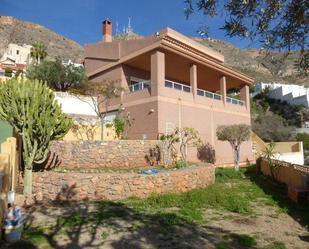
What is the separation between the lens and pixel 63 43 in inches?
3479

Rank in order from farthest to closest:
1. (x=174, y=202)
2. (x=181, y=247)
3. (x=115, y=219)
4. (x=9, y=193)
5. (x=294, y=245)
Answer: (x=174, y=202), (x=115, y=219), (x=9, y=193), (x=294, y=245), (x=181, y=247)

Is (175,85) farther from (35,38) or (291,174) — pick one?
(35,38)

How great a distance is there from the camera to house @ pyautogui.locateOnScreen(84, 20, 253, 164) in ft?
60.4

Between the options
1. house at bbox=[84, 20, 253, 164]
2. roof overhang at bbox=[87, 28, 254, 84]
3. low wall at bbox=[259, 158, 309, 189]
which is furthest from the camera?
roof overhang at bbox=[87, 28, 254, 84]

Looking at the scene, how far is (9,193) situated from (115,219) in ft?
9.36

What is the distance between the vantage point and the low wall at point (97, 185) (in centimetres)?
1134

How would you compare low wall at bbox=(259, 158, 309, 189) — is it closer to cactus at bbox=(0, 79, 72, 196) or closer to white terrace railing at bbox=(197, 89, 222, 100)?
white terrace railing at bbox=(197, 89, 222, 100)

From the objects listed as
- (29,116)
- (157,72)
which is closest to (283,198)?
(157,72)

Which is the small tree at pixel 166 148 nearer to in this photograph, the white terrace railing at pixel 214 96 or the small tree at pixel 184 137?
the small tree at pixel 184 137

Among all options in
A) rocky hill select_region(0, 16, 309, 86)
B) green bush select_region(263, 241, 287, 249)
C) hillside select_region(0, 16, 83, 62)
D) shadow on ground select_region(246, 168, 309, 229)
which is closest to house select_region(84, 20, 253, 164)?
shadow on ground select_region(246, 168, 309, 229)

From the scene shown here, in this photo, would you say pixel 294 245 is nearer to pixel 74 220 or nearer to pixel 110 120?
pixel 74 220

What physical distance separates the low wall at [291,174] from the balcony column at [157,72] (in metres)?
7.74

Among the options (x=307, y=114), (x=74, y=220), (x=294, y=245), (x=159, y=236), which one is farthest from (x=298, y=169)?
(x=307, y=114)

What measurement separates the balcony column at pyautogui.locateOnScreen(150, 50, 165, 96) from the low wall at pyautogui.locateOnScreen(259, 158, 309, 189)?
7742 millimetres
